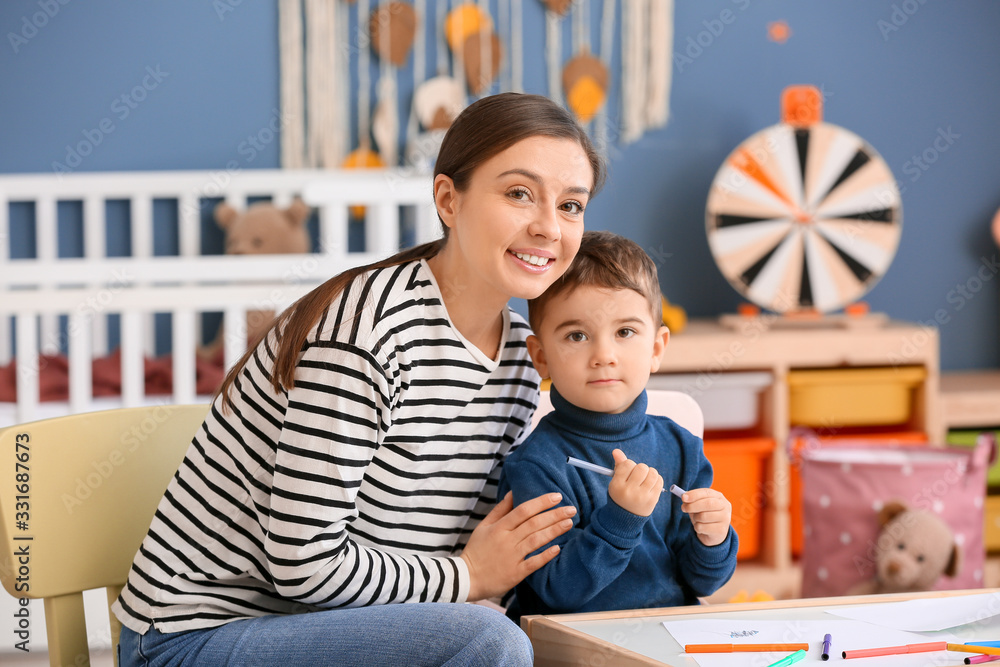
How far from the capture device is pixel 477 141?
2.88 feet

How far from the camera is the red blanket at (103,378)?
1.84 m

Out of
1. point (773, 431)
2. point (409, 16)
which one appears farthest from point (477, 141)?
point (409, 16)

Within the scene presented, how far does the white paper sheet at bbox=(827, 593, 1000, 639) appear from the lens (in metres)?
0.77

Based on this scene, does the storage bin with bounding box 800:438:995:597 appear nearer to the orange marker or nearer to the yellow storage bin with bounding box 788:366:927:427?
the yellow storage bin with bounding box 788:366:927:427

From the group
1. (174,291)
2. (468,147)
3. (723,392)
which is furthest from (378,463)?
(723,392)

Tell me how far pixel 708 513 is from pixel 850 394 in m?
1.53

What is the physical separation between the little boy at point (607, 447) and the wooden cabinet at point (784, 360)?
4.14ft

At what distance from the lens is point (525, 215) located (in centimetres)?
87

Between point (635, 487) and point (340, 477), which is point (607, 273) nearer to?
point (635, 487)

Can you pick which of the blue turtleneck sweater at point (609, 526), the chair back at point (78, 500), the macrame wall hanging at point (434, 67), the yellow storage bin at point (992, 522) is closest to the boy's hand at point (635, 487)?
the blue turtleneck sweater at point (609, 526)

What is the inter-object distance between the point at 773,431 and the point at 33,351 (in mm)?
1598

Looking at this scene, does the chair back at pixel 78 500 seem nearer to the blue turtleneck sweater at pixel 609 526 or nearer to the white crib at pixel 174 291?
the blue turtleneck sweater at pixel 609 526

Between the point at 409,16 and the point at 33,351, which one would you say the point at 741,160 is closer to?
the point at 409,16

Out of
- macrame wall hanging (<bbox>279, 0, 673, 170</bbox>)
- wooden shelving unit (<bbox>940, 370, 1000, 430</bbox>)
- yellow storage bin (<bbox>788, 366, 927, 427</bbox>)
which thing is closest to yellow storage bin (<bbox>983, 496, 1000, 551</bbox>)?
wooden shelving unit (<bbox>940, 370, 1000, 430</bbox>)
